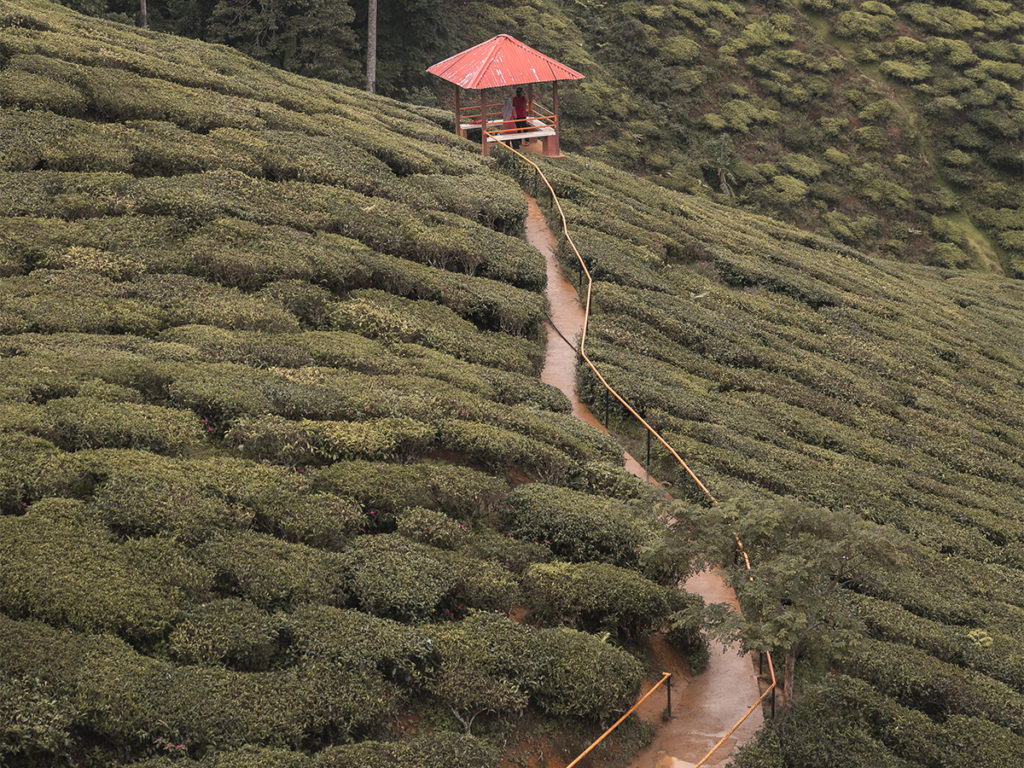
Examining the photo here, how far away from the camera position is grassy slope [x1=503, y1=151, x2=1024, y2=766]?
12.0 m

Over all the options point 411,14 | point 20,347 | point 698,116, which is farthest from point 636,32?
point 20,347

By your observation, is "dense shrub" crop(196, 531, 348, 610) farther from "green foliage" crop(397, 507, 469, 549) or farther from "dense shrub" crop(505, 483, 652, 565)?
"dense shrub" crop(505, 483, 652, 565)

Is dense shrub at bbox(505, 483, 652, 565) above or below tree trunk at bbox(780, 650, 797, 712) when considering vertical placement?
above

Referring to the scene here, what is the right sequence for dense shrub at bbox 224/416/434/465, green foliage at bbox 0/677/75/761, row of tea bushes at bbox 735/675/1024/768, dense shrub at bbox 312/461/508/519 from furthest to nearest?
dense shrub at bbox 224/416/434/465, dense shrub at bbox 312/461/508/519, row of tea bushes at bbox 735/675/1024/768, green foliage at bbox 0/677/75/761

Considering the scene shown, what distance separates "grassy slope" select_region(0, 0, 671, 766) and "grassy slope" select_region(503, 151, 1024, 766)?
211cm

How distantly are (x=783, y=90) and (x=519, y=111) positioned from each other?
2383 centimetres

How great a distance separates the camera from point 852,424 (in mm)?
21219

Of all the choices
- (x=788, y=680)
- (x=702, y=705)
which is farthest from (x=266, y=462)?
(x=788, y=680)

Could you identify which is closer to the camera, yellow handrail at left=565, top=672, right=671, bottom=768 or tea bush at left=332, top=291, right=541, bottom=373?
yellow handrail at left=565, top=672, right=671, bottom=768

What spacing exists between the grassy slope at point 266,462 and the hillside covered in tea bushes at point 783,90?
21.3 meters

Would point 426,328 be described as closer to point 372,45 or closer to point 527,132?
point 527,132

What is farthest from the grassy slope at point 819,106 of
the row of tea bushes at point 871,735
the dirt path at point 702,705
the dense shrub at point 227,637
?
the dense shrub at point 227,637

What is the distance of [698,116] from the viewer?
164 ft

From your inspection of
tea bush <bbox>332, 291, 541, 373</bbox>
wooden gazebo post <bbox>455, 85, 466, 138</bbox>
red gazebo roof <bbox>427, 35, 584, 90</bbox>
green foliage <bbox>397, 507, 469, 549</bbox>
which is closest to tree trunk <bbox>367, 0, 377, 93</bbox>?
wooden gazebo post <bbox>455, 85, 466, 138</bbox>
